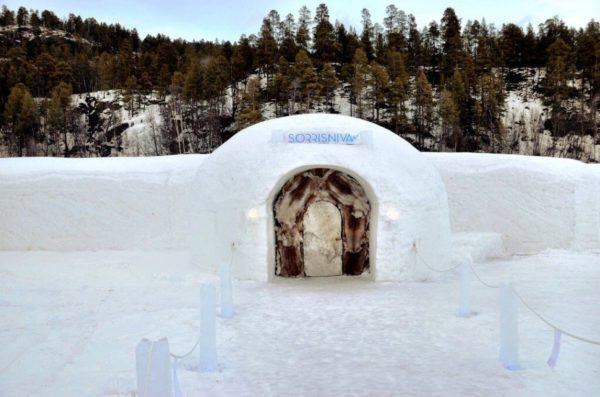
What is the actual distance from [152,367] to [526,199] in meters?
11.7

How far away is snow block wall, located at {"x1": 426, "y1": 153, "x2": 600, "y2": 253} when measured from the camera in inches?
511

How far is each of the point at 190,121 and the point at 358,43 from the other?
1890 centimetres

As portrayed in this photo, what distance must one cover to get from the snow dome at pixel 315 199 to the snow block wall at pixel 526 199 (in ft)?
11.9

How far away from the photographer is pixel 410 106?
40094 mm

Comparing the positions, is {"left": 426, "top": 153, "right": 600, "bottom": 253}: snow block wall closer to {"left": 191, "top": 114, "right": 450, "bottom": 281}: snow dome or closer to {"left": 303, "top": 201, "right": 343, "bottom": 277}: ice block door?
{"left": 191, "top": 114, "right": 450, "bottom": 281}: snow dome

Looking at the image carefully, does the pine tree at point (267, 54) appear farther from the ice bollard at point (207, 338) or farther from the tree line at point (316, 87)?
the ice bollard at point (207, 338)

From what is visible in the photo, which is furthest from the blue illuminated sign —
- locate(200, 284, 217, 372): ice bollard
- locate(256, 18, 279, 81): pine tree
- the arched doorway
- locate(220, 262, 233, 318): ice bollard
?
locate(256, 18, 279, 81): pine tree

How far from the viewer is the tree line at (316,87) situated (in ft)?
122


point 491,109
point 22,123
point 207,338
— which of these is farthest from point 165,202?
point 491,109

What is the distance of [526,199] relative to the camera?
13.1 metres

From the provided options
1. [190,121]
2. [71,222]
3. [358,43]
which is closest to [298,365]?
[71,222]

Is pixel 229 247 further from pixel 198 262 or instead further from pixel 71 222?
pixel 71 222

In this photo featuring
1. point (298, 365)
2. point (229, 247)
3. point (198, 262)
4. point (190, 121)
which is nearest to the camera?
point (298, 365)

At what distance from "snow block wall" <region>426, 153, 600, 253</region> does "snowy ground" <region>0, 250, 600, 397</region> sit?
2752mm
